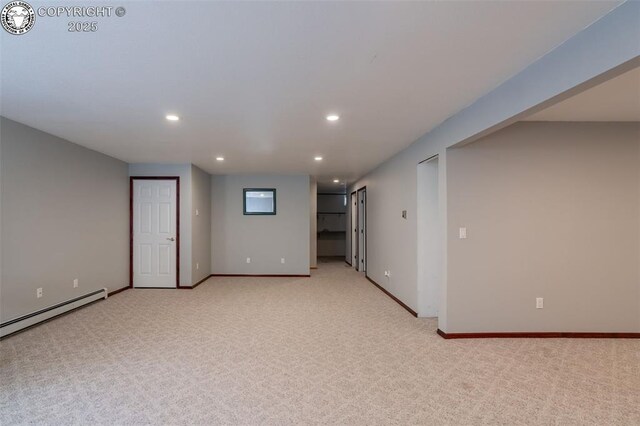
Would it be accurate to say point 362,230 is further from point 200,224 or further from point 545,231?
point 545,231

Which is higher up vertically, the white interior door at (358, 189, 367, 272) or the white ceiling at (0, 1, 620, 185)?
the white ceiling at (0, 1, 620, 185)

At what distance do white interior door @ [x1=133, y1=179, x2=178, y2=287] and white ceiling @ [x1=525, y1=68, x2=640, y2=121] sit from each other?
583cm

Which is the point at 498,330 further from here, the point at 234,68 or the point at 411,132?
the point at 234,68

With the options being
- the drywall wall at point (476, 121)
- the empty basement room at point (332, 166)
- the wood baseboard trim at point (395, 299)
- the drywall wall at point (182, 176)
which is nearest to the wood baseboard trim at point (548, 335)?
the empty basement room at point (332, 166)

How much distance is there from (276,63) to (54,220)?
3.80 meters

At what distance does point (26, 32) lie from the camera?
1.78 meters

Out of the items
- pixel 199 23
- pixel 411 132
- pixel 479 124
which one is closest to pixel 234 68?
pixel 199 23

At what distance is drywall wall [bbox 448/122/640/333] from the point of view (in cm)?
343

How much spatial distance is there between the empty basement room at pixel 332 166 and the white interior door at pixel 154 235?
0.04 meters

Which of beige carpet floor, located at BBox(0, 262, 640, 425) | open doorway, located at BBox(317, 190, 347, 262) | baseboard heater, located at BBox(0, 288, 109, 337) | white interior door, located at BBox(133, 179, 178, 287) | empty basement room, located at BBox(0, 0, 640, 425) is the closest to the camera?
empty basement room, located at BBox(0, 0, 640, 425)

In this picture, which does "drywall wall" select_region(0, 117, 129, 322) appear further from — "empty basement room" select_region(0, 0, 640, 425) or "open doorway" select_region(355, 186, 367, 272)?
"open doorway" select_region(355, 186, 367, 272)

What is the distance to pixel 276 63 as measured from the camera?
6.93 feet

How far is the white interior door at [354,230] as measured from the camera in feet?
27.7

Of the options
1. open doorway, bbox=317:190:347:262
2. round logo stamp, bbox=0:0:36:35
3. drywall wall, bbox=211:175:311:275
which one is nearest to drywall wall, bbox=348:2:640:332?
drywall wall, bbox=211:175:311:275
